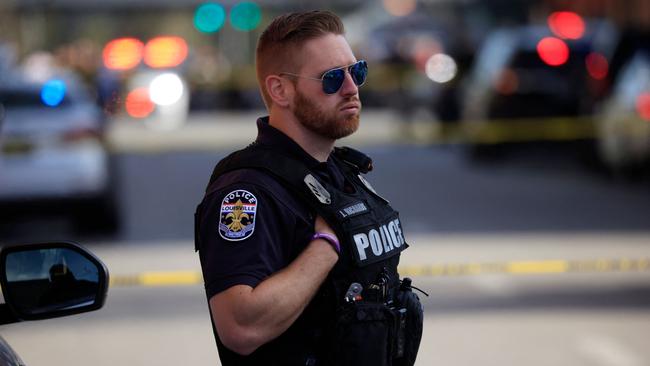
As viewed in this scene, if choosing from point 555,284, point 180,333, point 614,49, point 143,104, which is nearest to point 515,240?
point 555,284

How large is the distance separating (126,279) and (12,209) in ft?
11.4

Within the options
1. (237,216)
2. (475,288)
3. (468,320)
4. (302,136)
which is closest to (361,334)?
(237,216)

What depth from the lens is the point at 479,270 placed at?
33.9 feet

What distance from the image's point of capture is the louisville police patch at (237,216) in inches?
118

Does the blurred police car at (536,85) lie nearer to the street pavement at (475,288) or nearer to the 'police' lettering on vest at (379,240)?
the street pavement at (475,288)

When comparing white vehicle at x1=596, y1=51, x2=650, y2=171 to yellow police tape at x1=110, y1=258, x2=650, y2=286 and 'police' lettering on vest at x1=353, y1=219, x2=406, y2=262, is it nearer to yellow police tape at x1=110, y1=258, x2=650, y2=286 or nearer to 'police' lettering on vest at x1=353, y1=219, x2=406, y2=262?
yellow police tape at x1=110, y1=258, x2=650, y2=286

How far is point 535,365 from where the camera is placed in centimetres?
732

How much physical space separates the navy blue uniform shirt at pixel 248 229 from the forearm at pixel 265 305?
0.02 meters

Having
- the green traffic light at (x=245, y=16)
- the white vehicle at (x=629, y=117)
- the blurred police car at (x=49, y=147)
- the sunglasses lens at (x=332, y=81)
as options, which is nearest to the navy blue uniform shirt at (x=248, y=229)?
the sunglasses lens at (x=332, y=81)

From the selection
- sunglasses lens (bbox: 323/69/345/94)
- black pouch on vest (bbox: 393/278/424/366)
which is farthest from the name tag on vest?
sunglasses lens (bbox: 323/69/345/94)

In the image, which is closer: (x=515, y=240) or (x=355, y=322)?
(x=355, y=322)

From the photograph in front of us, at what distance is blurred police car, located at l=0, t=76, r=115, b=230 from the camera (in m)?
12.3

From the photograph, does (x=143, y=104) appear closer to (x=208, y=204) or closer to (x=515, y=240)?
(x=515, y=240)

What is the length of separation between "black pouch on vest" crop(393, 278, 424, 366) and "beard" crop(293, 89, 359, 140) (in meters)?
0.41
